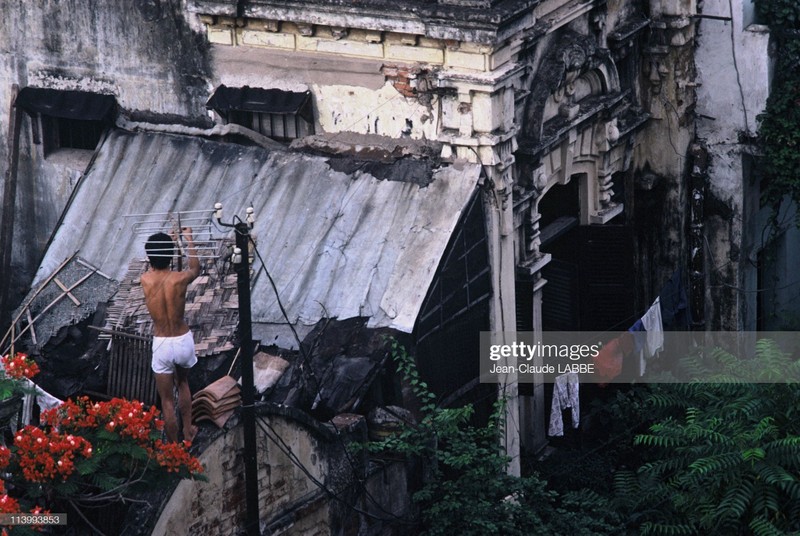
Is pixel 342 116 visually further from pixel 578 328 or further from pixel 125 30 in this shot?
pixel 578 328

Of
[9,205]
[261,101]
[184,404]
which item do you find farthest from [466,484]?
[9,205]

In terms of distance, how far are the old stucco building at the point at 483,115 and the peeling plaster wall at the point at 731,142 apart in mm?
26

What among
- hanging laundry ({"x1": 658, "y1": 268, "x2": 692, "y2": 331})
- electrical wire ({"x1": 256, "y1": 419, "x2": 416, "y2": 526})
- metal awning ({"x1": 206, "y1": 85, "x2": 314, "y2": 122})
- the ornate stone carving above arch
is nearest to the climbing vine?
hanging laundry ({"x1": 658, "y1": 268, "x2": 692, "y2": 331})

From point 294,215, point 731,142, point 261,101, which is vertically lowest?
point 294,215

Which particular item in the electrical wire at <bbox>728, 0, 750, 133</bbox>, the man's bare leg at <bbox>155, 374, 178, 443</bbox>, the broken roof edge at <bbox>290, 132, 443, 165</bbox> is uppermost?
the electrical wire at <bbox>728, 0, 750, 133</bbox>

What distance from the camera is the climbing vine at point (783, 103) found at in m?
21.4

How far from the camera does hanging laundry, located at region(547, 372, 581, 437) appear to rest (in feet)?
65.5

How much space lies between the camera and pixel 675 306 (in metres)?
22.1

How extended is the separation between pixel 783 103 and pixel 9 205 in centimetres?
961

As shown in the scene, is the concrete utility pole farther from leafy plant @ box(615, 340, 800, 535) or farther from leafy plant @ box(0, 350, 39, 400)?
leafy plant @ box(615, 340, 800, 535)

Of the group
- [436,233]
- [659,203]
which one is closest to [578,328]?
[659,203]

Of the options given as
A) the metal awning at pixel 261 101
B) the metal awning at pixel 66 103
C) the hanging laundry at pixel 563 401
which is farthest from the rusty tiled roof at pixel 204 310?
the hanging laundry at pixel 563 401

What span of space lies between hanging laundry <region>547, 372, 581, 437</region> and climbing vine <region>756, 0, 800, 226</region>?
3.95 meters

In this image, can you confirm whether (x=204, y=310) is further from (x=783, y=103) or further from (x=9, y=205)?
(x=783, y=103)
